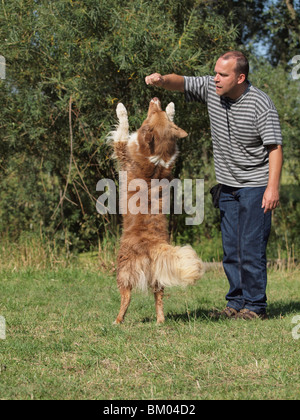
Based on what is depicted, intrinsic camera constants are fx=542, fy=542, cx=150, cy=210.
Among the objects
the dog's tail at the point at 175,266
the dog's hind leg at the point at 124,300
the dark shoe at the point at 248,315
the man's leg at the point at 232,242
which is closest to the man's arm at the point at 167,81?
the man's leg at the point at 232,242

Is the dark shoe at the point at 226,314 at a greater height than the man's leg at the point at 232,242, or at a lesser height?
lesser

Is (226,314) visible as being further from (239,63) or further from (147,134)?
(239,63)

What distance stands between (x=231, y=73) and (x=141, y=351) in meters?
2.58

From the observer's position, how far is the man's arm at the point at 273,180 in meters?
4.66

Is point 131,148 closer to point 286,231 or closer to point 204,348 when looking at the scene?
point 204,348

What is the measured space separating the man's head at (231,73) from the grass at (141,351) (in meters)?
2.11

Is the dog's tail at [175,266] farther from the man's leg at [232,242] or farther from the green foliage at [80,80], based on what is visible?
the green foliage at [80,80]

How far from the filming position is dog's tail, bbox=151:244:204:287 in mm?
4332

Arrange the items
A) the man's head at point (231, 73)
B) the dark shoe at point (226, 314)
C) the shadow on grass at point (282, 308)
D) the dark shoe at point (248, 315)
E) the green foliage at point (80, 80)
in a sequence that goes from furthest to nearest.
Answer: the green foliage at point (80, 80), the shadow on grass at point (282, 308), the dark shoe at point (226, 314), the dark shoe at point (248, 315), the man's head at point (231, 73)

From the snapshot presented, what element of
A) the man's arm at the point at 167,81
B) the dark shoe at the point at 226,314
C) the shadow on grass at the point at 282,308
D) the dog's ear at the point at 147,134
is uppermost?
the man's arm at the point at 167,81

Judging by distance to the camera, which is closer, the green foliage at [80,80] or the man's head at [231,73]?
the man's head at [231,73]

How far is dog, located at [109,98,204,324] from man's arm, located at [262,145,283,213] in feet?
2.60

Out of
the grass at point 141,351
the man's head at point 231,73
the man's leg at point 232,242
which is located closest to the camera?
the grass at point 141,351

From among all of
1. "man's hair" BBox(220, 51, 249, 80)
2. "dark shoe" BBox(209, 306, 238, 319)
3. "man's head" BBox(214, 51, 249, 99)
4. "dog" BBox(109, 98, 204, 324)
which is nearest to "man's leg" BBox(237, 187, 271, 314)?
"dark shoe" BBox(209, 306, 238, 319)
